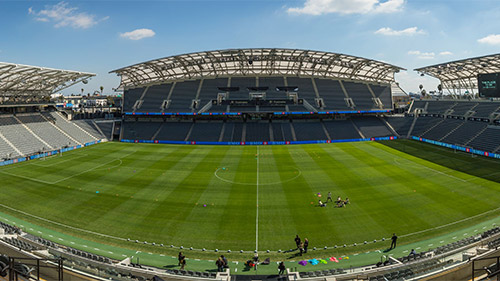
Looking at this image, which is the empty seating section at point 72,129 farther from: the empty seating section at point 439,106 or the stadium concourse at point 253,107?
the empty seating section at point 439,106

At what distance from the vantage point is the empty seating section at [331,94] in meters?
63.2

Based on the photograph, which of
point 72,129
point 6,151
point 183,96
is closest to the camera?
point 6,151

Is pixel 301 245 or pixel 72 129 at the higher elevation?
pixel 72 129

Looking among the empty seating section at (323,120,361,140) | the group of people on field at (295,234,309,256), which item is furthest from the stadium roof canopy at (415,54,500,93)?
the group of people on field at (295,234,309,256)

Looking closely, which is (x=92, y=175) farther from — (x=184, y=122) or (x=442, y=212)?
(x=442, y=212)

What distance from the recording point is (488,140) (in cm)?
4128

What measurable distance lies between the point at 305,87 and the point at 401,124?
2414 cm

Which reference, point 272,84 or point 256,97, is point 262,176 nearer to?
point 256,97

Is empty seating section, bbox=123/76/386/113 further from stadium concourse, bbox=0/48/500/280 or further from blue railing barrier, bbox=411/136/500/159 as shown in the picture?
blue railing barrier, bbox=411/136/500/159

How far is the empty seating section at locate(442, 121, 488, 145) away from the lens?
44938 millimetres

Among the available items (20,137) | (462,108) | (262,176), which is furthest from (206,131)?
(462,108)

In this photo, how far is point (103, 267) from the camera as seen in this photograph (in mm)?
12578

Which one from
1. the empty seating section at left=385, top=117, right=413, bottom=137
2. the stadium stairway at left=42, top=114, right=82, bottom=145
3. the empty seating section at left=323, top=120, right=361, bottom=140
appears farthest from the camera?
the empty seating section at left=385, top=117, right=413, bottom=137

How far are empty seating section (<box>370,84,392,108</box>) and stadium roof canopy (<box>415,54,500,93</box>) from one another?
1079cm
